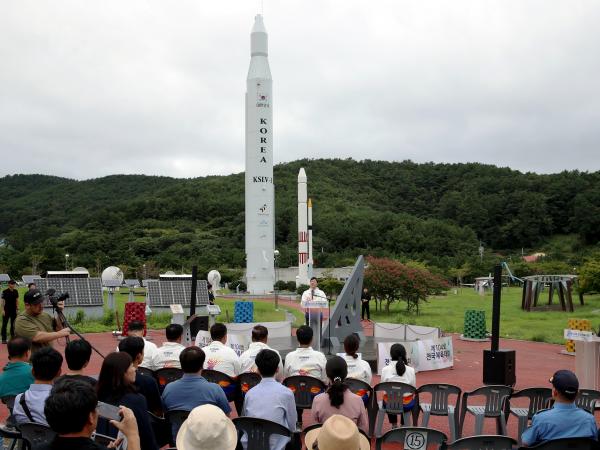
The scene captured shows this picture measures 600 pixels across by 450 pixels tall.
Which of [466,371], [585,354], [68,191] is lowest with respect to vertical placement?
[466,371]

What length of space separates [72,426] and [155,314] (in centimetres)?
2005

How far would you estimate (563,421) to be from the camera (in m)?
4.86

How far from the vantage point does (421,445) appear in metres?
4.98

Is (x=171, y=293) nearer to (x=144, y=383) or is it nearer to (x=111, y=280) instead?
(x=111, y=280)

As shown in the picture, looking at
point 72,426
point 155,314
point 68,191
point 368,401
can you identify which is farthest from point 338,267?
point 68,191

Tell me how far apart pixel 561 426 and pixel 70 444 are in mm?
3816

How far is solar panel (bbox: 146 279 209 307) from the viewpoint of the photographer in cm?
2264

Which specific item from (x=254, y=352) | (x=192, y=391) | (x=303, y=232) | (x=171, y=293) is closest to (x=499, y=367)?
(x=254, y=352)

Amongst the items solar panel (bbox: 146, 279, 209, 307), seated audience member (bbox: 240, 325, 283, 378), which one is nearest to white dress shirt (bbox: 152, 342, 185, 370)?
seated audience member (bbox: 240, 325, 283, 378)

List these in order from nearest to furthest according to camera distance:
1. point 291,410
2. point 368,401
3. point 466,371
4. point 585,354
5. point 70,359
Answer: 1. point 70,359
2. point 291,410
3. point 368,401
4. point 585,354
5. point 466,371

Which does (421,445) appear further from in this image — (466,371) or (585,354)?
(466,371)

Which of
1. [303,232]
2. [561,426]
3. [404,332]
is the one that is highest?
[303,232]

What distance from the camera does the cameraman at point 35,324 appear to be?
7102 mm

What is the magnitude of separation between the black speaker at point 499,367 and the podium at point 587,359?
1095mm
